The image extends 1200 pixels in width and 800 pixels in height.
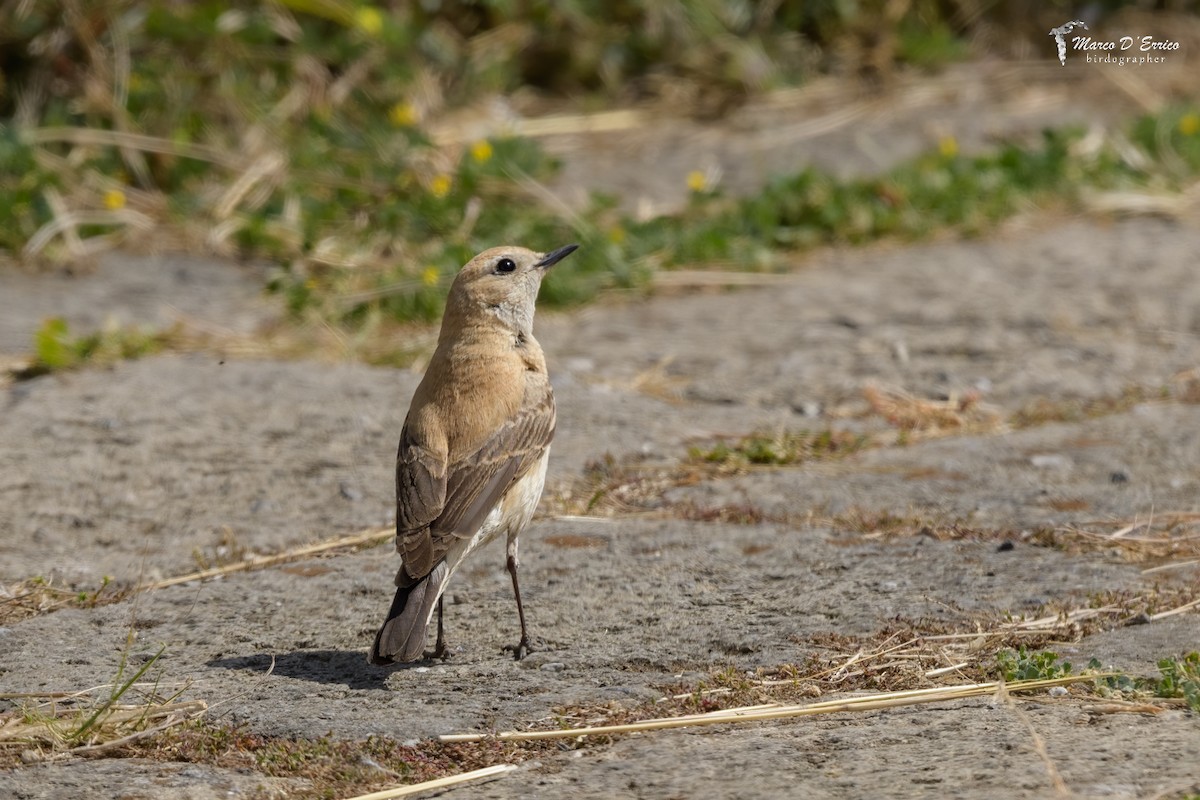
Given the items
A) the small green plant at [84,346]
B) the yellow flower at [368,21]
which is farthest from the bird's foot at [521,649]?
the yellow flower at [368,21]

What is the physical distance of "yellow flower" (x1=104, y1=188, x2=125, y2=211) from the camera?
10.2 m

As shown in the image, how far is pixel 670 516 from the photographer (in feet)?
20.5

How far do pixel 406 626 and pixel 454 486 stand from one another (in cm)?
70

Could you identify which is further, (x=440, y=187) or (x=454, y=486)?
(x=440, y=187)

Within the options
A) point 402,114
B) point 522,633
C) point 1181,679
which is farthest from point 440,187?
point 1181,679

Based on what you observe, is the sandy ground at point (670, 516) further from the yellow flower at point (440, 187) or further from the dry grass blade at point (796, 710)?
the yellow flower at point (440, 187)

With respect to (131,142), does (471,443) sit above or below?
below

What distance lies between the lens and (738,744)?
13.5 feet

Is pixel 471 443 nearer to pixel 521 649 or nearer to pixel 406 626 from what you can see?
pixel 521 649

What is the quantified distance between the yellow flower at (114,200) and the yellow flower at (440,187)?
81.1 inches

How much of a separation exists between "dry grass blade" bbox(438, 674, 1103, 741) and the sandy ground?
0.05 meters

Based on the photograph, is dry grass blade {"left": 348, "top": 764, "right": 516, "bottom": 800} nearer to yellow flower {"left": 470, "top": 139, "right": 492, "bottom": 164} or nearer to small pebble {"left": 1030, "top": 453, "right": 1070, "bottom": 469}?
small pebble {"left": 1030, "top": 453, "right": 1070, "bottom": 469}

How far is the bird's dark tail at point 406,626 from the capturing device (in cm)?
458

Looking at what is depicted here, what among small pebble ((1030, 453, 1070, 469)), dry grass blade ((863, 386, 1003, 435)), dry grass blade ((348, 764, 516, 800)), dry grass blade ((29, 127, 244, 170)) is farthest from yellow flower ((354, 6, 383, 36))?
dry grass blade ((348, 764, 516, 800))
